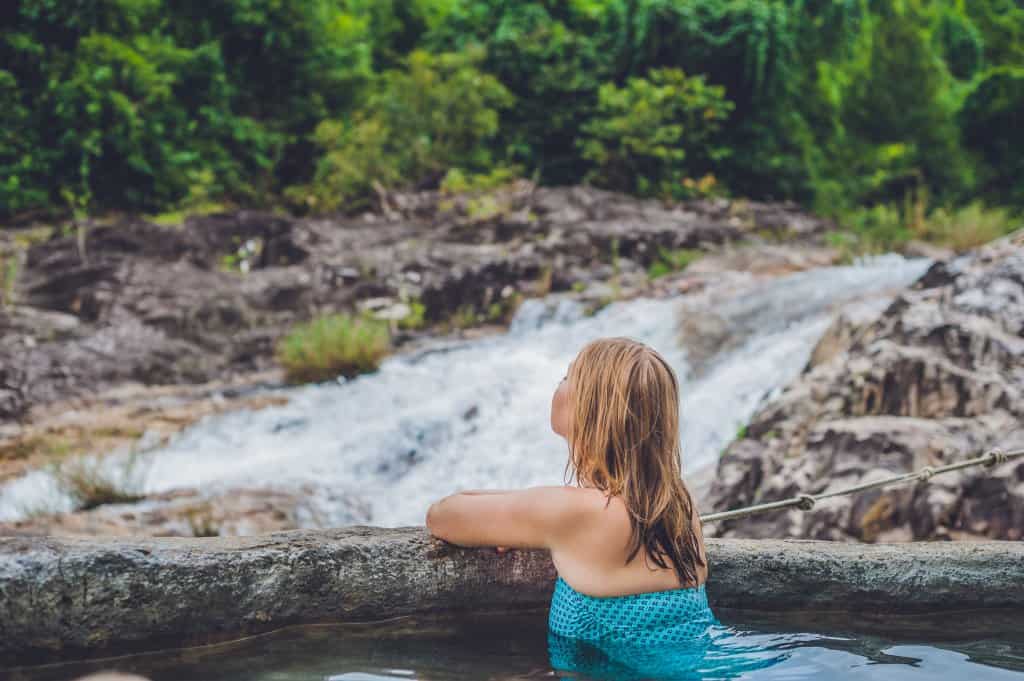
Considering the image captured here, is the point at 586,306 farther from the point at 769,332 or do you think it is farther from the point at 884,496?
the point at 884,496

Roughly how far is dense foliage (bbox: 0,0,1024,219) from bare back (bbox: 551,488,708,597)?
1270 centimetres

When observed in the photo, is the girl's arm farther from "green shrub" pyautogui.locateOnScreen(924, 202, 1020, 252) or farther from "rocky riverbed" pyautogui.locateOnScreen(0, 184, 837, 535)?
"green shrub" pyautogui.locateOnScreen(924, 202, 1020, 252)

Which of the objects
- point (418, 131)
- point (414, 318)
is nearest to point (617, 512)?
point (414, 318)

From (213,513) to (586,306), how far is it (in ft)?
18.3

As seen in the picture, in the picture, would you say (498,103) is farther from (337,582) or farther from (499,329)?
(337,582)

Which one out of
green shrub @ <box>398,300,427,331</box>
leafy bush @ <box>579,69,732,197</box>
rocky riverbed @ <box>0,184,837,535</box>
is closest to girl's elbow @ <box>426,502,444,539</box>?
rocky riverbed @ <box>0,184,837,535</box>

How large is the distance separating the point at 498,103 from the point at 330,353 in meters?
8.33

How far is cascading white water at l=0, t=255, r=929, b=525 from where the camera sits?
6809 millimetres

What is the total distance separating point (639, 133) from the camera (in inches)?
615

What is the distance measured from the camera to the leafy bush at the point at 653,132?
15.5 metres

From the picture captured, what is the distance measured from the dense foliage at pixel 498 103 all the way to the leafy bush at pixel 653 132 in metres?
0.05

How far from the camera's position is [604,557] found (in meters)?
2.10

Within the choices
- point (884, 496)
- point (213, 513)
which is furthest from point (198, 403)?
point (884, 496)

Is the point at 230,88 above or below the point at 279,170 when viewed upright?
above
